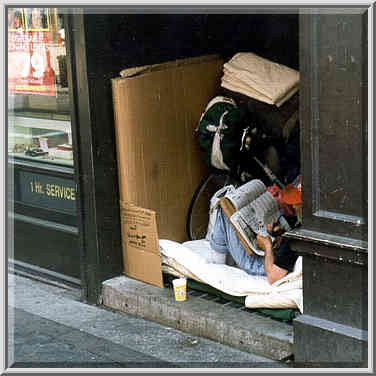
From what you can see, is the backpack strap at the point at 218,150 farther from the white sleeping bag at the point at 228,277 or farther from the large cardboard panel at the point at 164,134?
the white sleeping bag at the point at 228,277

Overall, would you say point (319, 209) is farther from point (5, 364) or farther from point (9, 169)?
point (9, 169)

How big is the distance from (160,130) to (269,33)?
1.30 m

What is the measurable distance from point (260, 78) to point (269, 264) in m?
1.49

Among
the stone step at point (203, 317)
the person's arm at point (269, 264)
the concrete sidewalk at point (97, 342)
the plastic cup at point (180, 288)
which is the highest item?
the person's arm at point (269, 264)

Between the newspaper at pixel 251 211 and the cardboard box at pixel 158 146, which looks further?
the cardboard box at pixel 158 146

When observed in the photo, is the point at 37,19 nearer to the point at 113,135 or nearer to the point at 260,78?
the point at 113,135

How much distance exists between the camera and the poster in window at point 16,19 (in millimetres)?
6309

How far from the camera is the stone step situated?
4.89 m

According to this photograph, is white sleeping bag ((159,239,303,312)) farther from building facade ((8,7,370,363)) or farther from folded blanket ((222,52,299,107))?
folded blanket ((222,52,299,107))

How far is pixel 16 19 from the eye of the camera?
20.9 feet

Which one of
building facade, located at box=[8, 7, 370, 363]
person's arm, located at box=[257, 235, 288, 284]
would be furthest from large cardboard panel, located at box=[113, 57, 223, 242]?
person's arm, located at box=[257, 235, 288, 284]

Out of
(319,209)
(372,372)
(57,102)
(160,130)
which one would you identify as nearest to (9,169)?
(57,102)

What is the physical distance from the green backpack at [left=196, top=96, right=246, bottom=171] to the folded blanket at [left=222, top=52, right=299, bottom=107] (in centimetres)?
16

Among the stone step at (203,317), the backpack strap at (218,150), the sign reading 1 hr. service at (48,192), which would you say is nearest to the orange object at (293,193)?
the backpack strap at (218,150)
